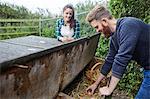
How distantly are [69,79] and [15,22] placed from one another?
903 cm

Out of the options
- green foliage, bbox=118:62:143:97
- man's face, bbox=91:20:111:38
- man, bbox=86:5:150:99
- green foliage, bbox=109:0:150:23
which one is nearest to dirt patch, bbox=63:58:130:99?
green foliage, bbox=118:62:143:97

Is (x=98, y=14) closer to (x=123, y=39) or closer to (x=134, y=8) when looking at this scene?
(x=123, y=39)

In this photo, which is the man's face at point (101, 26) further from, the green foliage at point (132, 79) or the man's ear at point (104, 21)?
the green foliage at point (132, 79)

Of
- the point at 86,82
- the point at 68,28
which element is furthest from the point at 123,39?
the point at 68,28

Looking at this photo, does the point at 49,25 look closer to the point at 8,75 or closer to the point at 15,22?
the point at 15,22

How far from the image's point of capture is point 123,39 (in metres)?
2.97

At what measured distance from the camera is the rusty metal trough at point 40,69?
2.94 meters

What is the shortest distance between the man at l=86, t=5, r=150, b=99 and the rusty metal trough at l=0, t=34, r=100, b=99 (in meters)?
0.82

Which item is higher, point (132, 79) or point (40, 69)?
point (40, 69)

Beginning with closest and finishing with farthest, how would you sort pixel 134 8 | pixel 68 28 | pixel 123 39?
pixel 123 39
pixel 68 28
pixel 134 8

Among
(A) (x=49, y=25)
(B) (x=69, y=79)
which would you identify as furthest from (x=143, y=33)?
(A) (x=49, y=25)

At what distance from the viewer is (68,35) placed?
20.2ft

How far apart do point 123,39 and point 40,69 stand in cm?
119

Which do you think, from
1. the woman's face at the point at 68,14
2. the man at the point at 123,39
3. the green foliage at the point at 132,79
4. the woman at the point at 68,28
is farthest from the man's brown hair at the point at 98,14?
the green foliage at the point at 132,79
